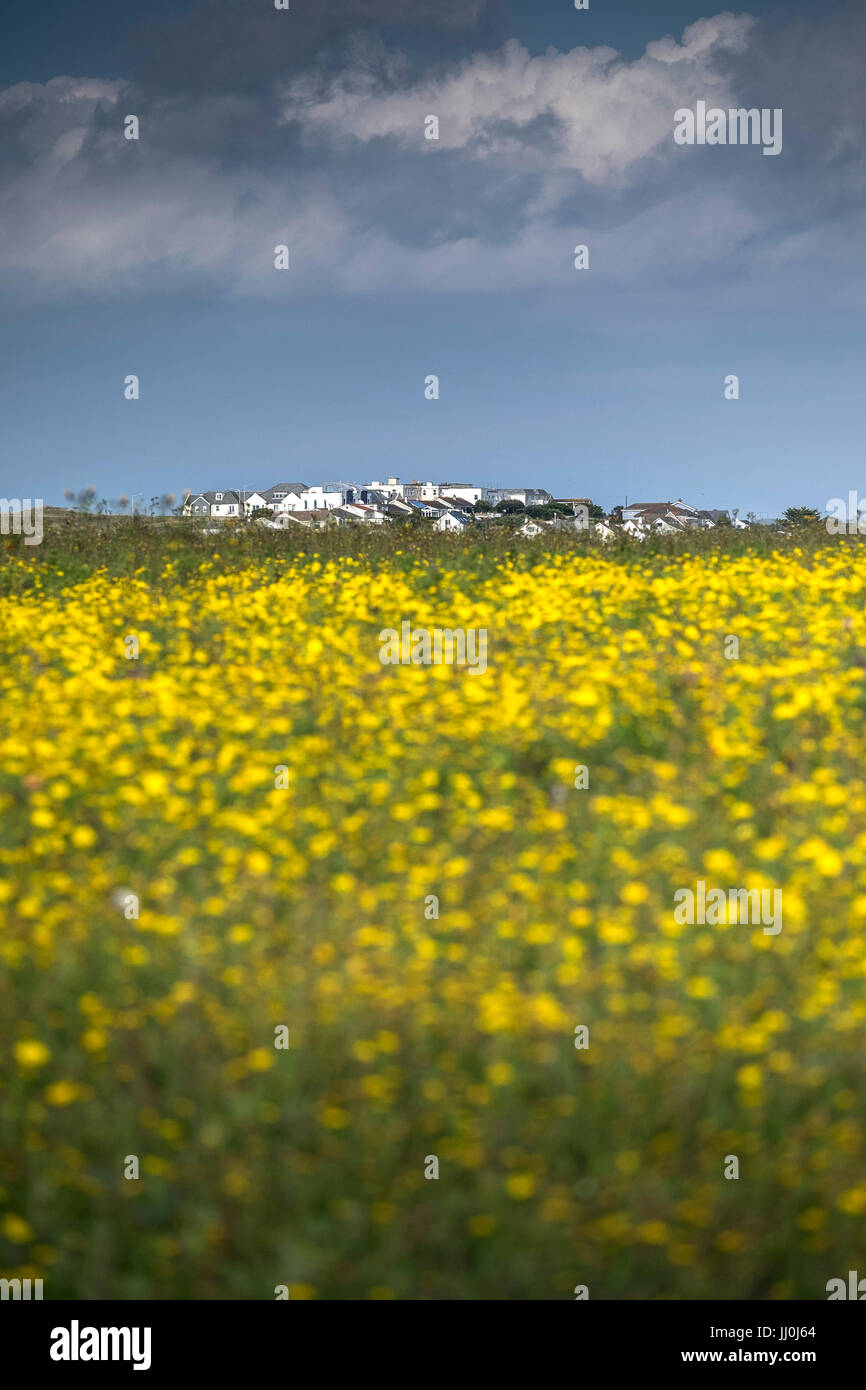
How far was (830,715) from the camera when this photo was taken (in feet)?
26.2

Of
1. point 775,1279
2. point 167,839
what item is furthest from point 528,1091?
point 167,839

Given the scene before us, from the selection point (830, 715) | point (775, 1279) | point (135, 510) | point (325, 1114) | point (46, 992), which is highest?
point (135, 510)

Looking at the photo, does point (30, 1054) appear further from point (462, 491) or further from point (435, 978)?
point (462, 491)

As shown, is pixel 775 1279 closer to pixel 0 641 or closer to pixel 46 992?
pixel 46 992

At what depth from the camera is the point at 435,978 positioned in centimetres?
493

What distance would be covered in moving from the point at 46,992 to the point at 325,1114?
4.79 feet
